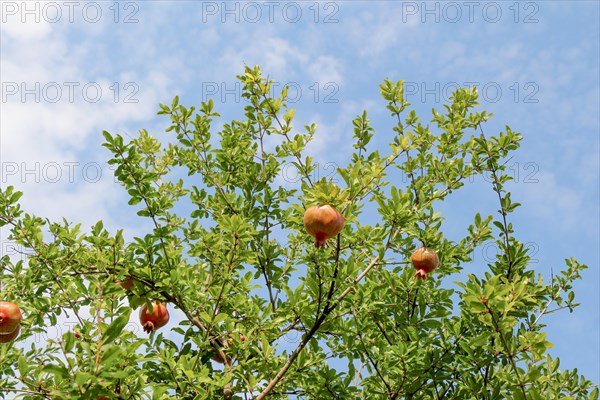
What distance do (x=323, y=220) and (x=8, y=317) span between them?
7.23 feet

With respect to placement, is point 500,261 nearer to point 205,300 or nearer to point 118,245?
point 205,300

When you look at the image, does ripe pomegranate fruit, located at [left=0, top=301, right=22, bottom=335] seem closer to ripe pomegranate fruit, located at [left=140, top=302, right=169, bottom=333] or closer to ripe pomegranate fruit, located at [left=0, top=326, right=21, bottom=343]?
ripe pomegranate fruit, located at [left=0, top=326, right=21, bottom=343]

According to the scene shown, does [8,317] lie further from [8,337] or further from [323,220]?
[323,220]

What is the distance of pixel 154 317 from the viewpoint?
4727 millimetres

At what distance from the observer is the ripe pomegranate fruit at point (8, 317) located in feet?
12.8

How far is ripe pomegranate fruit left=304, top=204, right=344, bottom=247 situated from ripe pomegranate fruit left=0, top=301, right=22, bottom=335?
6.78 ft

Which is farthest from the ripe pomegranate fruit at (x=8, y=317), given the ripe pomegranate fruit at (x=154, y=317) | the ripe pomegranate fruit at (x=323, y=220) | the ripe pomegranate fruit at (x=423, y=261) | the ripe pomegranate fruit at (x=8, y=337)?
the ripe pomegranate fruit at (x=423, y=261)

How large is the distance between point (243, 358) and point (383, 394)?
1183mm

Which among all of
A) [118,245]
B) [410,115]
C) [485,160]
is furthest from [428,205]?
[118,245]

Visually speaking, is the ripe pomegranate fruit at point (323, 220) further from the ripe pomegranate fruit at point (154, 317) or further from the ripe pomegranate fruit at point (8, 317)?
the ripe pomegranate fruit at point (8, 317)

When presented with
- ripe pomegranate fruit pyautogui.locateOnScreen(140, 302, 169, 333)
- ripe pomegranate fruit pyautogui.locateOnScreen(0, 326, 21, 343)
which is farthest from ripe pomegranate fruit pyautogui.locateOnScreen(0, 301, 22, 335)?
ripe pomegranate fruit pyautogui.locateOnScreen(140, 302, 169, 333)

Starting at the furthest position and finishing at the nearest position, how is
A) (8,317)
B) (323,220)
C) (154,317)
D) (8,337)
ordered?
(154,317) < (8,337) < (8,317) < (323,220)

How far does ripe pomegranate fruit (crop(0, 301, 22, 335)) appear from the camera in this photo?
3.90m

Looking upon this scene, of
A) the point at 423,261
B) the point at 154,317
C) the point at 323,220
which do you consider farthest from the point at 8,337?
the point at 423,261
